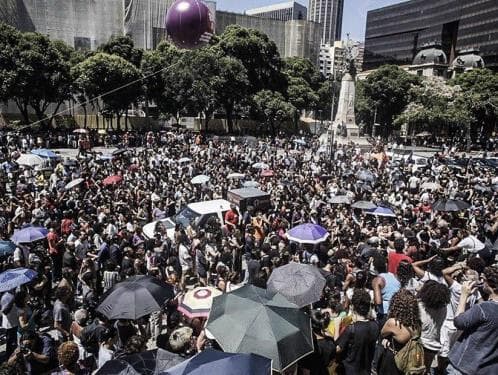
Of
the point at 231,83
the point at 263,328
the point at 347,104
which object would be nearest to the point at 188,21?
the point at 263,328

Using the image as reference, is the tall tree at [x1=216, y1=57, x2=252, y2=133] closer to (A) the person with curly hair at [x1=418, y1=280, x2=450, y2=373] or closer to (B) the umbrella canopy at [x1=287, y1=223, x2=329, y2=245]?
(B) the umbrella canopy at [x1=287, y1=223, x2=329, y2=245]

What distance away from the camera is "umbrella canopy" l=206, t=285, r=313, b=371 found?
398cm

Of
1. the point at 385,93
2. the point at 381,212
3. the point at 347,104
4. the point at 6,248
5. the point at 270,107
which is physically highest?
the point at 385,93

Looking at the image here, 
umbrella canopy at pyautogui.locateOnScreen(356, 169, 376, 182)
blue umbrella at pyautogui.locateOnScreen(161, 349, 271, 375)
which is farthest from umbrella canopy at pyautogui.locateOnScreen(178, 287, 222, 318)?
umbrella canopy at pyautogui.locateOnScreen(356, 169, 376, 182)

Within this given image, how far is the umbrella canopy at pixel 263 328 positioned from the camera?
3.98 meters

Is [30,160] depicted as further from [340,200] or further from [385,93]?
[385,93]

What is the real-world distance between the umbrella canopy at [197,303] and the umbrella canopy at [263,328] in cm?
121

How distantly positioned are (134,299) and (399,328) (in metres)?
3.19

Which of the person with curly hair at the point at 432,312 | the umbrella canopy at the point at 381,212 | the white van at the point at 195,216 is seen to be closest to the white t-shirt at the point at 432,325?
the person with curly hair at the point at 432,312

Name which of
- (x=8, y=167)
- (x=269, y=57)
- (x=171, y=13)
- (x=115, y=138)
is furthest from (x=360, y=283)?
(x=269, y=57)

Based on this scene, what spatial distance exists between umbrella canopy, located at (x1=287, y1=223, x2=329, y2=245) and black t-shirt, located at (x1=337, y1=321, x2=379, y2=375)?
461 centimetres

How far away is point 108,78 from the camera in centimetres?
3900

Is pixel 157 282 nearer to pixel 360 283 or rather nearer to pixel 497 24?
pixel 360 283

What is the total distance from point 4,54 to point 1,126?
622 centimetres
